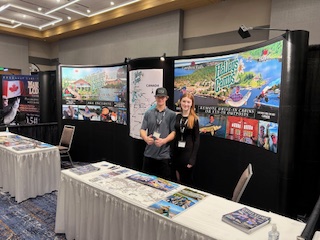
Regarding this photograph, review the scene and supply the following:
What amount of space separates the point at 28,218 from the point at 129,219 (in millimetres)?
1757

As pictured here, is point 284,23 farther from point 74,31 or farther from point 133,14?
point 74,31

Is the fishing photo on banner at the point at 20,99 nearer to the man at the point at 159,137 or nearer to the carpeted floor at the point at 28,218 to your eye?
the carpeted floor at the point at 28,218

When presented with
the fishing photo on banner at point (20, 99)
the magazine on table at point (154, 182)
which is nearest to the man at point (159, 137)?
the magazine on table at point (154, 182)

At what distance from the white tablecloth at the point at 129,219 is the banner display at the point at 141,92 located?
1.80m

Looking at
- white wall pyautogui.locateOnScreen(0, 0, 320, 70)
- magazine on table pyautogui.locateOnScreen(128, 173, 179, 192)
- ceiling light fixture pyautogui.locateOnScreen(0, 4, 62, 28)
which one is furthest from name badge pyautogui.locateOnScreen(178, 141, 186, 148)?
ceiling light fixture pyautogui.locateOnScreen(0, 4, 62, 28)

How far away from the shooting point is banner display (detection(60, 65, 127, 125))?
4.78 metres

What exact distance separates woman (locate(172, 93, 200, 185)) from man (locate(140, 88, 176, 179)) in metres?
0.09

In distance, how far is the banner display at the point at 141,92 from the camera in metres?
4.01

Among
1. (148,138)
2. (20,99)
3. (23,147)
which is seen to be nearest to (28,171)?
(23,147)

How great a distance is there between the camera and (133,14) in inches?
224

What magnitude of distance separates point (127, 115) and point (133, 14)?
8.51ft

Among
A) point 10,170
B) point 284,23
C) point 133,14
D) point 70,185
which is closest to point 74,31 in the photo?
point 133,14

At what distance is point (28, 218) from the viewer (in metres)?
2.83

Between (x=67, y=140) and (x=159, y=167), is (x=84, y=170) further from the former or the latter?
(x=67, y=140)
